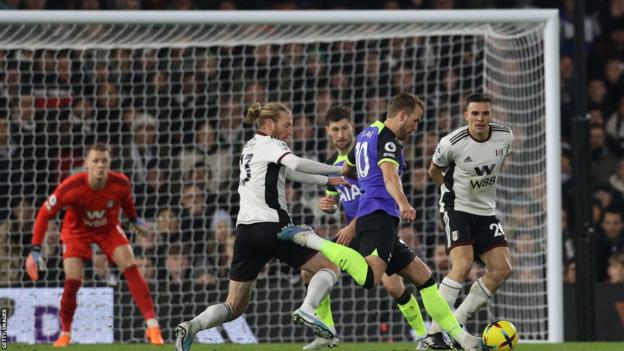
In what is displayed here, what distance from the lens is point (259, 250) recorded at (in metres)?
7.91

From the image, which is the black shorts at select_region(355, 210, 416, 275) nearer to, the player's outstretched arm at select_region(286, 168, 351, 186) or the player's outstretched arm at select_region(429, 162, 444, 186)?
the player's outstretched arm at select_region(286, 168, 351, 186)

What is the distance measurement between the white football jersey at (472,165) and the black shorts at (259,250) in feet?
4.90

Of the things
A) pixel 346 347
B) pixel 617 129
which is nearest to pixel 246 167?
pixel 346 347

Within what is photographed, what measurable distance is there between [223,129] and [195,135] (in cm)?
41

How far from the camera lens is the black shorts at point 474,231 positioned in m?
8.95

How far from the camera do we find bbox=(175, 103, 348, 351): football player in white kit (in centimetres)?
783

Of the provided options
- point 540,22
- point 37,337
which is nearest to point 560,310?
point 540,22

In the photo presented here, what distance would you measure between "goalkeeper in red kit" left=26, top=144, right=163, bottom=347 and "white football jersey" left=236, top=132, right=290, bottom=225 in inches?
114

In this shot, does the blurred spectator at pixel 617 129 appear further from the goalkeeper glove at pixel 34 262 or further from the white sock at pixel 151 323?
the goalkeeper glove at pixel 34 262

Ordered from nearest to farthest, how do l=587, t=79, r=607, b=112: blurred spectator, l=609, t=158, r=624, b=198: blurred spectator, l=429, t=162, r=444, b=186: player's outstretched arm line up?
l=429, t=162, r=444, b=186: player's outstretched arm → l=609, t=158, r=624, b=198: blurred spectator → l=587, t=79, r=607, b=112: blurred spectator

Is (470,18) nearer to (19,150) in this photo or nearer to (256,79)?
(256,79)

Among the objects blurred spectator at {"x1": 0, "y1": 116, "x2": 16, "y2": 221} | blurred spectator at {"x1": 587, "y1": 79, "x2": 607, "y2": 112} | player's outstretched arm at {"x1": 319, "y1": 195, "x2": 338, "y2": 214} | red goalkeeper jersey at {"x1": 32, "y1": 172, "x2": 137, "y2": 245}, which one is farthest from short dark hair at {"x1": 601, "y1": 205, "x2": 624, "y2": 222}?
blurred spectator at {"x1": 0, "y1": 116, "x2": 16, "y2": 221}

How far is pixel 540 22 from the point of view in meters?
11.3

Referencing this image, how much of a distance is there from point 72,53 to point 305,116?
2.58m
